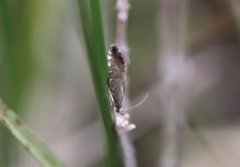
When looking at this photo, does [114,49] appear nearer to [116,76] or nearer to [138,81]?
[116,76]

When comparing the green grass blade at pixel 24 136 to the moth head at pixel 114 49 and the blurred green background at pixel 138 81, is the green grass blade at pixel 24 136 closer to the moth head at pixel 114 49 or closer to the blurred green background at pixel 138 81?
the moth head at pixel 114 49

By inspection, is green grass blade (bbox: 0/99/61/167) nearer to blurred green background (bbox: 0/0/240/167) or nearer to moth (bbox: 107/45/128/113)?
moth (bbox: 107/45/128/113)

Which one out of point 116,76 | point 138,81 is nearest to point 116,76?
point 116,76

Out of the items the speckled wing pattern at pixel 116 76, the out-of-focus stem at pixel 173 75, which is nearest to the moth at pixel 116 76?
the speckled wing pattern at pixel 116 76

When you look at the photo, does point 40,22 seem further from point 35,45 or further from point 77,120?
point 77,120

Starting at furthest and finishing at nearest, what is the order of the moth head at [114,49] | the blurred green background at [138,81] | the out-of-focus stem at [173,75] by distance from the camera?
the blurred green background at [138,81], the out-of-focus stem at [173,75], the moth head at [114,49]

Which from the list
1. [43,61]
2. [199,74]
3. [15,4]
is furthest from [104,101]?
[199,74]
